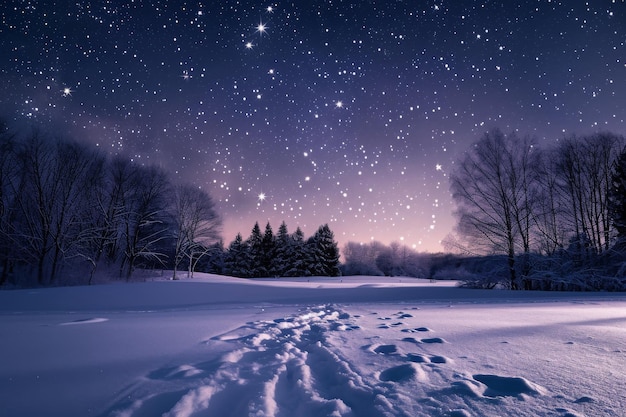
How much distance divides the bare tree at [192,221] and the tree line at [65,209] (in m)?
2.50

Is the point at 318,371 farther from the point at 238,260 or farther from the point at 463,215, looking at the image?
the point at 238,260

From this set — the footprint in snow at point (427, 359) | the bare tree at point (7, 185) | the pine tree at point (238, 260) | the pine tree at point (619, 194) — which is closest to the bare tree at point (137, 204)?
the bare tree at point (7, 185)

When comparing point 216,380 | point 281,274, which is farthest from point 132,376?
point 281,274

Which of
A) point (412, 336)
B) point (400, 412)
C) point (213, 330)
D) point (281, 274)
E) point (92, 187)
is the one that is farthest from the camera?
point (281, 274)

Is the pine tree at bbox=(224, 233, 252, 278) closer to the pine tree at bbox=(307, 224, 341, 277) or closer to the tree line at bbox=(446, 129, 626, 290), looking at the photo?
the pine tree at bbox=(307, 224, 341, 277)

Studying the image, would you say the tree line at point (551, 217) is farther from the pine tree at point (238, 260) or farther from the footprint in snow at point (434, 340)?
the pine tree at point (238, 260)

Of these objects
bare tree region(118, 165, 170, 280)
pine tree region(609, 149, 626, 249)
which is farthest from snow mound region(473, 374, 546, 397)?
bare tree region(118, 165, 170, 280)

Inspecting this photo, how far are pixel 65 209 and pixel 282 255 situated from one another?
2341 cm

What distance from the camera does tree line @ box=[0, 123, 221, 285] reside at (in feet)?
48.8

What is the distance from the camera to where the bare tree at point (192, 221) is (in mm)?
22453

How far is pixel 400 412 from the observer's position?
1.26 metres

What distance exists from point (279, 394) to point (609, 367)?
6.81 ft

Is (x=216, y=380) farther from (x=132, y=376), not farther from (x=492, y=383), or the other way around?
(x=492, y=383)

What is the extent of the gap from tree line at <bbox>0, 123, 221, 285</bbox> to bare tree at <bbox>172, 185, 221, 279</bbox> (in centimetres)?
250
